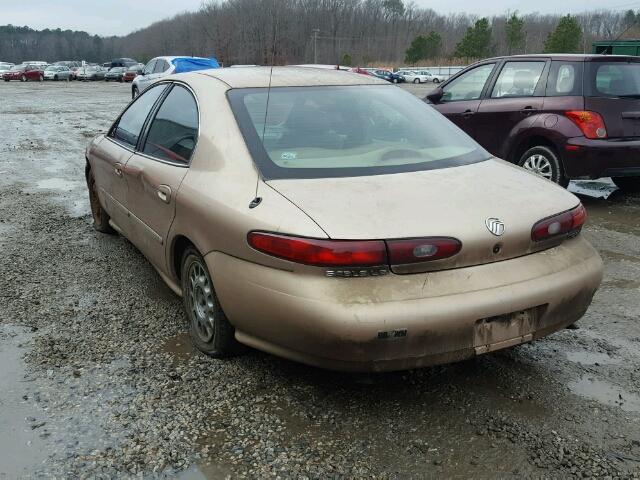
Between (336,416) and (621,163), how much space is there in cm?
510

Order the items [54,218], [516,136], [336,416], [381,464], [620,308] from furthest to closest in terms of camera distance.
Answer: [516,136] < [54,218] < [620,308] < [336,416] < [381,464]

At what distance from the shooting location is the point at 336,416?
9.34 feet

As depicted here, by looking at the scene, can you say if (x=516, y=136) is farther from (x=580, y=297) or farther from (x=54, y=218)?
(x=54, y=218)

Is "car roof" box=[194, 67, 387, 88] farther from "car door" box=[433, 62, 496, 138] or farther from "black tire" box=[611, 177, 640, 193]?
"black tire" box=[611, 177, 640, 193]

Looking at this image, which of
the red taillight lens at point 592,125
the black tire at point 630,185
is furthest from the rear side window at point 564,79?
the black tire at point 630,185

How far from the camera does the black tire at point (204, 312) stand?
3.19 m

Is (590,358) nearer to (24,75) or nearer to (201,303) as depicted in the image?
(201,303)

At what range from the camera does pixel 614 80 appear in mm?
6762

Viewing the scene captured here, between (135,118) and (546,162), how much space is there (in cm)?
457

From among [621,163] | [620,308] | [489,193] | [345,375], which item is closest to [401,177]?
[489,193]

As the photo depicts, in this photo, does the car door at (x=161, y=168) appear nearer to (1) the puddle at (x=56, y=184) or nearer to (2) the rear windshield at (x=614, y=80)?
(1) the puddle at (x=56, y=184)

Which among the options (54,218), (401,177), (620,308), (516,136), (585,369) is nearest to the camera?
(401,177)

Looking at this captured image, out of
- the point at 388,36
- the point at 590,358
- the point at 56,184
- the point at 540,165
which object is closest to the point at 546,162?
the point at 540,165

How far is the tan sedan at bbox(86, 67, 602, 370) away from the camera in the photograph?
2.55m
